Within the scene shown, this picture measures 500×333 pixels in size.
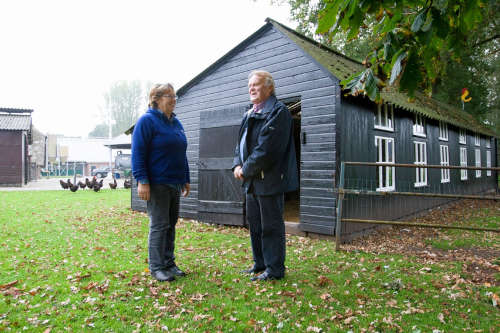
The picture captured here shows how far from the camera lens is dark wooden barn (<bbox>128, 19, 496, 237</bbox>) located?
6207 mm

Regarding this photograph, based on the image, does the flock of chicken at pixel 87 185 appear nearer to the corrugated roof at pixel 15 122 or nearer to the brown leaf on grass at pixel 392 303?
the corrugated roof at pixel 15 122

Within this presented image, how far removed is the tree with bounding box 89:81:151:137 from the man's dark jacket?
59.1m

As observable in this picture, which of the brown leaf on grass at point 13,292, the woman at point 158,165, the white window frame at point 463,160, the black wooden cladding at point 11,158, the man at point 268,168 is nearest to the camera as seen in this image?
the brown leaf on grass at point 13,292

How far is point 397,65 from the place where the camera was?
2.13 metres

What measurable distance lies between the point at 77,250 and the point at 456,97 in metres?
22.3

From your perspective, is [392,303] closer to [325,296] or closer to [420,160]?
[325,296]

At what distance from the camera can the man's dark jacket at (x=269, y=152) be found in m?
3.35

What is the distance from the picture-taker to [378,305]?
118 inches

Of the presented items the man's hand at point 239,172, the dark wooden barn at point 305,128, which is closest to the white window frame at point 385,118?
the dark wooden barn at point 305,128

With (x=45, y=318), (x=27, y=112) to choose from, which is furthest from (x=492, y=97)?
(x=27, y=112)

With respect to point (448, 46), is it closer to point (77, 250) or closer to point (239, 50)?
point (77, 250)

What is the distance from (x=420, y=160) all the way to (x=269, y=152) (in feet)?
26.8

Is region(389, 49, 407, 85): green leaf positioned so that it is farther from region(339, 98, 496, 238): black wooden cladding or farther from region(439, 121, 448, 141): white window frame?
region(439, 121, 448, 141): white window frame

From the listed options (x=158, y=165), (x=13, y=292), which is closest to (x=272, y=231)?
(x=158, y=165)
